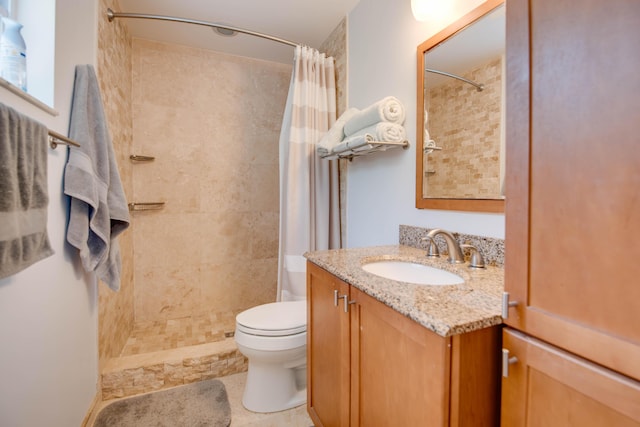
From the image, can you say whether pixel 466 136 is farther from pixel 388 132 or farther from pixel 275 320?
pixel 275 320

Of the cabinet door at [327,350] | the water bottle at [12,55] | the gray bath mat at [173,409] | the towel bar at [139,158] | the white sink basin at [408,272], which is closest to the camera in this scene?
the water bottle at [12,55]

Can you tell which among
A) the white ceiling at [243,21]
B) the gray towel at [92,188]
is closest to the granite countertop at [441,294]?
the gray towel at [92,188]

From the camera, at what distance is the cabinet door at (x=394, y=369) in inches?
26.4

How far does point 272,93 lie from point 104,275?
207 cm

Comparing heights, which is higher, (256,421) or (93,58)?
(93,58)

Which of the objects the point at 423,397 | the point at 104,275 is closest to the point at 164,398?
the point at 104,275

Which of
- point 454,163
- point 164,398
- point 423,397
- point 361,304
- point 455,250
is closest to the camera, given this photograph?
point 423,397

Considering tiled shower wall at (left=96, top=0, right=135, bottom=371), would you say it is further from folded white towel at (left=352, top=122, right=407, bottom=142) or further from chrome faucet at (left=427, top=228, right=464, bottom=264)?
chrome faucet at (left=427, top=228, right=464, bottom=264)

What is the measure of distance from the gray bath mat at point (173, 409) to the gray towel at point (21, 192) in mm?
1112

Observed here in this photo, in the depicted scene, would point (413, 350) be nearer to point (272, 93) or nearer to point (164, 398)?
point (164, 398)

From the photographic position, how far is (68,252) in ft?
4.08

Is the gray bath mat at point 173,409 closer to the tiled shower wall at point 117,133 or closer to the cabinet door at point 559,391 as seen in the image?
the tiled shower wall at point 117,133

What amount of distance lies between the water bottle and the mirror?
1526mm

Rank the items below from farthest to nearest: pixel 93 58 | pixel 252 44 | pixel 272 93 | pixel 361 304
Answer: pixel 272 93, pixel 252 44, pixel 93 58, pixel 361 304
